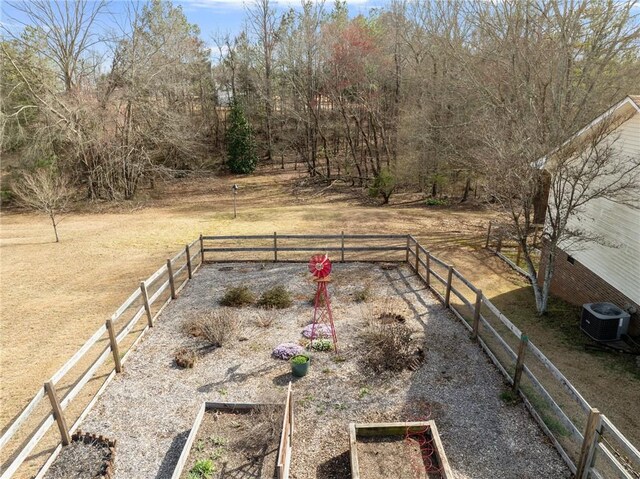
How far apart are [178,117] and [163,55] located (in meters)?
5.13

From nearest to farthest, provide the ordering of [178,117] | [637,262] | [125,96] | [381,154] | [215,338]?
[215,338] < [637,262] < [125,96] < [178,117] < [381,154]

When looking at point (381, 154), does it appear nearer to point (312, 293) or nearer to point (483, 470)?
point (312, 293)

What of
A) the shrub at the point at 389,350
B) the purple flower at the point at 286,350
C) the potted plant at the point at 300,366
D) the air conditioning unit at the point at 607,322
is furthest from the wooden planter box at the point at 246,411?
the air conditioning unit at the point at 607,322

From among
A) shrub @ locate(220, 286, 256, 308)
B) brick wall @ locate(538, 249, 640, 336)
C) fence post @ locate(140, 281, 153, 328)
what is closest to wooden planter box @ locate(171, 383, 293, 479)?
fence post @ locate(140, 281, 153, 328)

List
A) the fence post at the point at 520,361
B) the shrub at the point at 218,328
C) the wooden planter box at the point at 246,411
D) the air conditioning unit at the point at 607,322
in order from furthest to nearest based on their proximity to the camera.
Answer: the air conditioning unit at the point at 607,322 < the shrub at the point at 218,328 < the fence post at the point at 520,361 < the wooden planter box at the point at 246,411

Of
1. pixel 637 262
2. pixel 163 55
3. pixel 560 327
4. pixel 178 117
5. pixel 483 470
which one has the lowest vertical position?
pixel 560 327

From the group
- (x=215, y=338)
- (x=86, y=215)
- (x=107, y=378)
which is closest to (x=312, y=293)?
(x=215, y=338)

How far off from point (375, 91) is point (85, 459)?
108 ft

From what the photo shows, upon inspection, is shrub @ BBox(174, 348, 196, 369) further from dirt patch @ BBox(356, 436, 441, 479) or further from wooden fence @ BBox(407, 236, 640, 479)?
wooden fence @ BBox(407, 236, 640, 479)

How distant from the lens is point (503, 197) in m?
12.8

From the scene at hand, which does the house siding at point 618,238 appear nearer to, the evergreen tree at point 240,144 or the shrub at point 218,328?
the shrub at point 218,328

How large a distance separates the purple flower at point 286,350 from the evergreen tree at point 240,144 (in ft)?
113

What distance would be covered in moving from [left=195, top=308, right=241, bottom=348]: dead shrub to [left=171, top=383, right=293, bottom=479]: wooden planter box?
2.37 metres

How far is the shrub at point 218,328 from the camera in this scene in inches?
371
